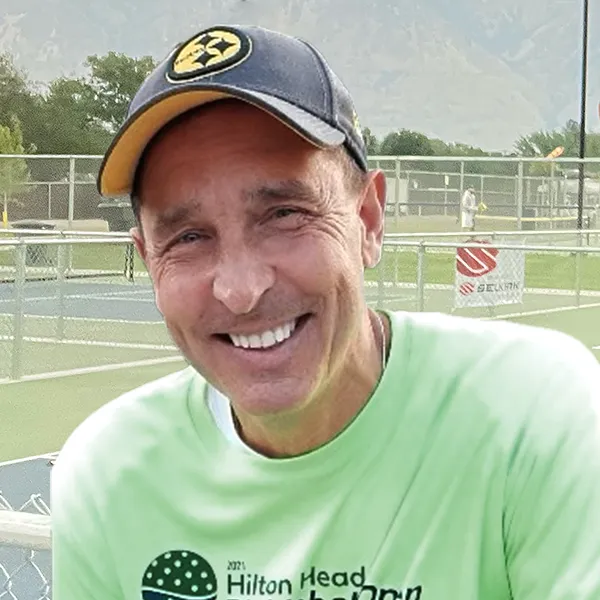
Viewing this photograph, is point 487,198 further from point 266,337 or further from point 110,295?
point 266,337

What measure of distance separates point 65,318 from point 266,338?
12.1 metres

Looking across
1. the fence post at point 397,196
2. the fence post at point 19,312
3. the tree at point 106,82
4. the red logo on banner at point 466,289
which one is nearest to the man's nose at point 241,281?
the fence post at point 19,312

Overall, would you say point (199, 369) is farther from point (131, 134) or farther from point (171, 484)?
point (131, 134)

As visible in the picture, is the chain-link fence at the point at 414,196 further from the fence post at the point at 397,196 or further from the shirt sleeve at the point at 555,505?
the shirt sleeve at the point at 555,505

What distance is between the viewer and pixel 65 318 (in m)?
13.7

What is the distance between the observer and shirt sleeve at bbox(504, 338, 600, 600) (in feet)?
5.65

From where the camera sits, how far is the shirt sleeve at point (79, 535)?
2033 millimetres

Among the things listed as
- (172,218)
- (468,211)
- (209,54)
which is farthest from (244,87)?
Answer: (468,211)

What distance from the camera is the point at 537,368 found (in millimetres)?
1864

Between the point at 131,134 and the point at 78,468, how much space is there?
518mm

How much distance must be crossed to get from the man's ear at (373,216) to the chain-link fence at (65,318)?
8363 millimetres

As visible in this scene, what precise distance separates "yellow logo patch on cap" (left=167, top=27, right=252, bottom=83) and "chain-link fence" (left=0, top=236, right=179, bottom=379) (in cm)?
846

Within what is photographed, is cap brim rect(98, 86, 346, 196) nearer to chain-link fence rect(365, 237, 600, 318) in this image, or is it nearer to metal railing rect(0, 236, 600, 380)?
chain-link fence rect(365, 237, 600, 318)

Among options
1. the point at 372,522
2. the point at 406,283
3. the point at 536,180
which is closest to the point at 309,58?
the point at 372,522
